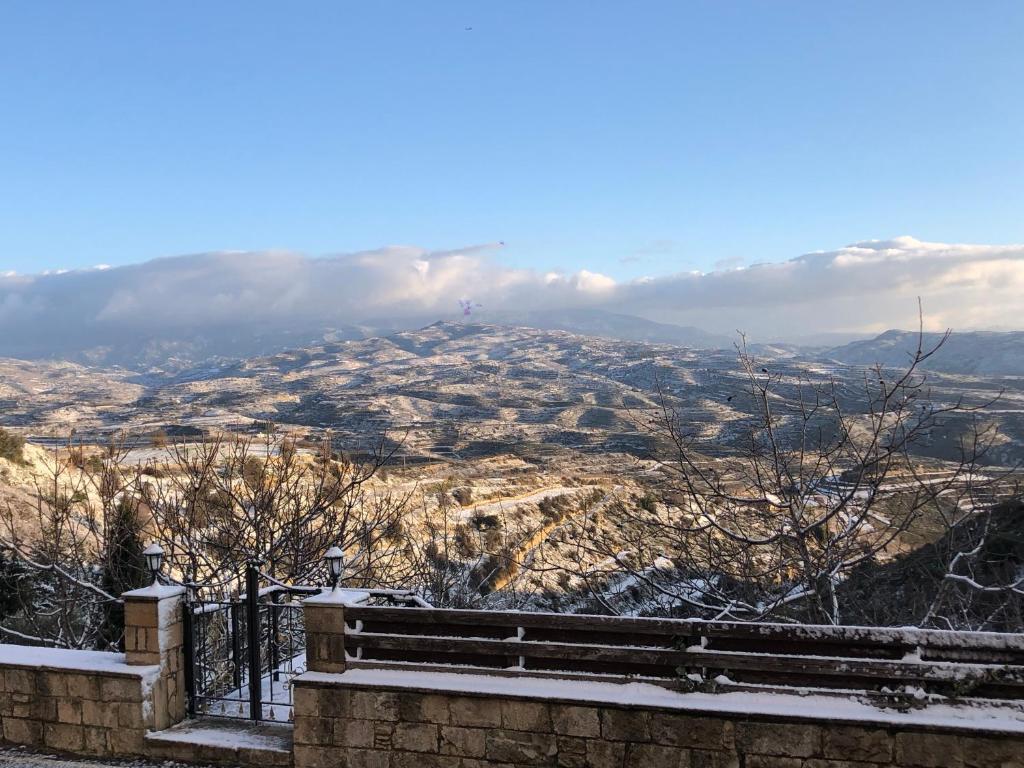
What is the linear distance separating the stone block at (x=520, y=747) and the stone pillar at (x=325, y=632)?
1478mm

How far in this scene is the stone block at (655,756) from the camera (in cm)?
522

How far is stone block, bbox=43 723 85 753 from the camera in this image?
6832 millimetres

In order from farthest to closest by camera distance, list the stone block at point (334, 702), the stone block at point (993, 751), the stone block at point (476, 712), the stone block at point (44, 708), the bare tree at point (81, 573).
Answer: the bare tree at point (81, 573)
the stone block at point (44, 708)
the stone block at point (334, 702)
the stone block at point (476, 712)
the stone block at point (993, 751)

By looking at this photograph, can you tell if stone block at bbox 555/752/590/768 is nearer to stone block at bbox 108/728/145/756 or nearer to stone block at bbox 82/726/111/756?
stone block at bbox 108/728/145/756

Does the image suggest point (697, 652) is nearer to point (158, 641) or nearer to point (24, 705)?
point (158, 641)

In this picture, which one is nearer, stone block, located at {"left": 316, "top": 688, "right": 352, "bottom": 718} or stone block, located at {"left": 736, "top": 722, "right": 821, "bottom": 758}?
stone block, located at {"left": 736, "top": 722, "right": 821, "bottom": 758}

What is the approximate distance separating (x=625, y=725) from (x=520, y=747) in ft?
2.83

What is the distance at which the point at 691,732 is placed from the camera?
5.19 meters

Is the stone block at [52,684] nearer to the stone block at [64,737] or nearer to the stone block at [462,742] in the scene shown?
the stone block at [64,737]

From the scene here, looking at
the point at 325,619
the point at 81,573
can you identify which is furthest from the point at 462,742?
the point at 81,573

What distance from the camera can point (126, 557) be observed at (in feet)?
49.2

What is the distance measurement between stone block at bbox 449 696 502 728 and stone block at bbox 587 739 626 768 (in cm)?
74

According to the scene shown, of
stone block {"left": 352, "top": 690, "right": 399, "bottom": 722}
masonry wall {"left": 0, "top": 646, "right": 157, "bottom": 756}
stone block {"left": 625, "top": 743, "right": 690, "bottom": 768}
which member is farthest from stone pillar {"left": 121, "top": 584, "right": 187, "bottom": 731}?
stone block {"left": 625, "top": 743, "right": 690, "bottom": 768}

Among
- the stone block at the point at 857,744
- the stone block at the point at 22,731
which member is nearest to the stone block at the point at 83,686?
the stone block at the point at 22,731
